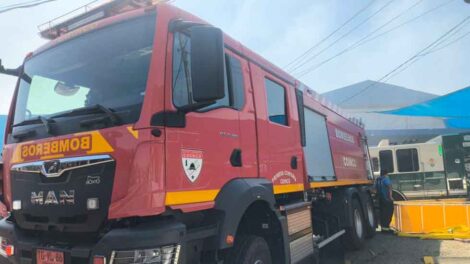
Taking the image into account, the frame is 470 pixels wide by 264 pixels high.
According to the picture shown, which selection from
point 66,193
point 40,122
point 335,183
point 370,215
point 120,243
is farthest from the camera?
point 370,215

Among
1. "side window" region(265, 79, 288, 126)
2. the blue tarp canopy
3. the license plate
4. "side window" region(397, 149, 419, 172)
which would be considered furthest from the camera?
"side window" region(397, 149, 419, 172)

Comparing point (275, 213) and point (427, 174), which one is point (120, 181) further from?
point (427, 174)

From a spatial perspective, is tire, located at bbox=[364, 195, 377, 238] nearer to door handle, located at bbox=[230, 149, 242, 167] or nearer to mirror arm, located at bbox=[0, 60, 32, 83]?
door handle, located at bbox=[230, 149, 242, 167]

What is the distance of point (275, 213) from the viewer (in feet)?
15.0

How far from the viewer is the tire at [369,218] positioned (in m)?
9.37

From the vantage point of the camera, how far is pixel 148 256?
9.64 feet

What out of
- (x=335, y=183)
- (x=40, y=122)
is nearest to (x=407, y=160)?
(x=335, y=183)

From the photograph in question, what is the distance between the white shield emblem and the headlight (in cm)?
58

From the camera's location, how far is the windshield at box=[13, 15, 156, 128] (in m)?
3.30

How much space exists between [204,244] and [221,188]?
490 millimetres

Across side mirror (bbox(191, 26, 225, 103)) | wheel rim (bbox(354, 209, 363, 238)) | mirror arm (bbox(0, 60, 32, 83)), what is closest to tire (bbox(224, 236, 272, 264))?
side mirror (bbox(191, 26, 225, 103))

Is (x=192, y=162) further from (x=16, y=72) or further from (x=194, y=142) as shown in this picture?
(x=16, y=72)

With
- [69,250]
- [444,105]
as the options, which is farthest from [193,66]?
[444,105]

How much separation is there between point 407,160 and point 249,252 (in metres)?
14.9
